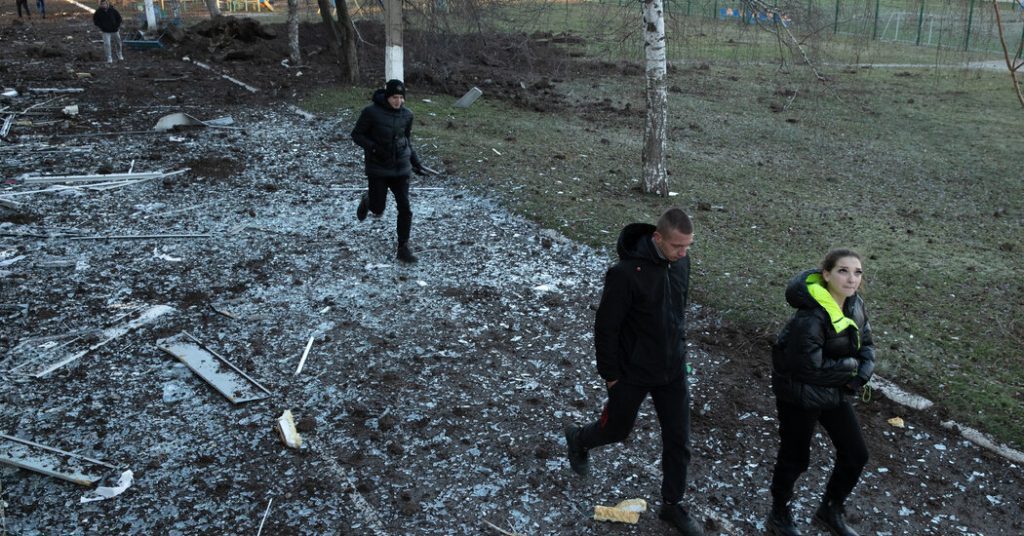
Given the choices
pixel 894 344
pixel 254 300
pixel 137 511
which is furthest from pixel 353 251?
pixel 894 344

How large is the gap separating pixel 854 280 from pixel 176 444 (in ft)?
14.5

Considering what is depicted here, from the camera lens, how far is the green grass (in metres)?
7.44

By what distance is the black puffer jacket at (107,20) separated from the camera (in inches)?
861

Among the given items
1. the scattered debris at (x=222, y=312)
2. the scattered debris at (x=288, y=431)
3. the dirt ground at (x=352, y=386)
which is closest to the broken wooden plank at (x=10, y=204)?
the dirt ground at (x=352, y=386)

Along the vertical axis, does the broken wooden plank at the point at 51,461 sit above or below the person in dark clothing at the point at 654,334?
below

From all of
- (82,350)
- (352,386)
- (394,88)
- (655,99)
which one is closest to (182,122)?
(394,88)

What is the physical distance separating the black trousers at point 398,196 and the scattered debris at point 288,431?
11.0 ft

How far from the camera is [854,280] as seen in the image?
4266 mm

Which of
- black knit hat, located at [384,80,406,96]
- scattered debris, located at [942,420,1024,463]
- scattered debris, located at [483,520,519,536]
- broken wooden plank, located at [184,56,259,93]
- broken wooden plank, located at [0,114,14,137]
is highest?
black knit hat, located at [384,80,406,96]

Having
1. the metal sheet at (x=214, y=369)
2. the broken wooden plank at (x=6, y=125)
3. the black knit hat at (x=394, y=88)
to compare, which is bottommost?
the metal sheet at (x=214, y=369)

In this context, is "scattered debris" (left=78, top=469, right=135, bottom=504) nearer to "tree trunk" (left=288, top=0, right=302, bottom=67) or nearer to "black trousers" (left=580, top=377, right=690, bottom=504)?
"black trousers" (left=580, top=377, right=690, bottom=504)

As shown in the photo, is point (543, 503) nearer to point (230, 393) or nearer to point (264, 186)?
point (230, 393)

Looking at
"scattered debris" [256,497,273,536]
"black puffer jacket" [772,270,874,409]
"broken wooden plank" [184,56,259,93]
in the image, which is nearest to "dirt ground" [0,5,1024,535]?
"scattered debris" [256,497,273,536]

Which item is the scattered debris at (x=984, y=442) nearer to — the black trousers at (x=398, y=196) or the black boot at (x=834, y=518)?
the black boot at (x=834, y=518)
